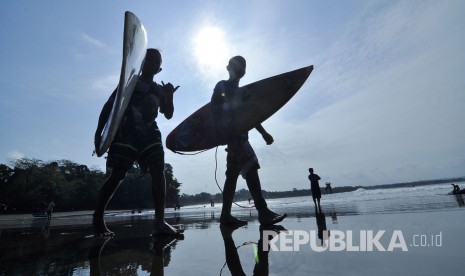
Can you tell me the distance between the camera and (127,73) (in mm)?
3012

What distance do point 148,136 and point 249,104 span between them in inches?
71.2

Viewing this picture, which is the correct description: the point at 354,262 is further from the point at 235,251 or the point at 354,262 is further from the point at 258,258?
the point at 235,251

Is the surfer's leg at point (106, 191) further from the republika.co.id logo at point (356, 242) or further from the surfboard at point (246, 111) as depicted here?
the republika.co.id logo at point (356, 242)

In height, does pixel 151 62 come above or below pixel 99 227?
above

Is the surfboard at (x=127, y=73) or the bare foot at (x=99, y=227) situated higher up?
the surfboard at (x=127, y=73)

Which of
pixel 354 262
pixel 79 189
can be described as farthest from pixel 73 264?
pixel 79 189

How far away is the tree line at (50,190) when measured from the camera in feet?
144

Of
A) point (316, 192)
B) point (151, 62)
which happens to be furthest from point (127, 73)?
point (316, 192)

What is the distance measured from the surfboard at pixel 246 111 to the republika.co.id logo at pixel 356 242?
7.07 feet

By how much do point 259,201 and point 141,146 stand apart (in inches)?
69.1

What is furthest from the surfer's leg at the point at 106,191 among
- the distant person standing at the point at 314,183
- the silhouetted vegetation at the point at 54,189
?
the silhouetted vegetation at the point at 54,189

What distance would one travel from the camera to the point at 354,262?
4.45 feet

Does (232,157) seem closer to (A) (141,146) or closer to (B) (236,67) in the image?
(A) (141,146)

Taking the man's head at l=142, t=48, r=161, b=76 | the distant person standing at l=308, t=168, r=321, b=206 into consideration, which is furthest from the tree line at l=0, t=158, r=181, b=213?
the man's head at l=142, t=48, r=161, b=76
